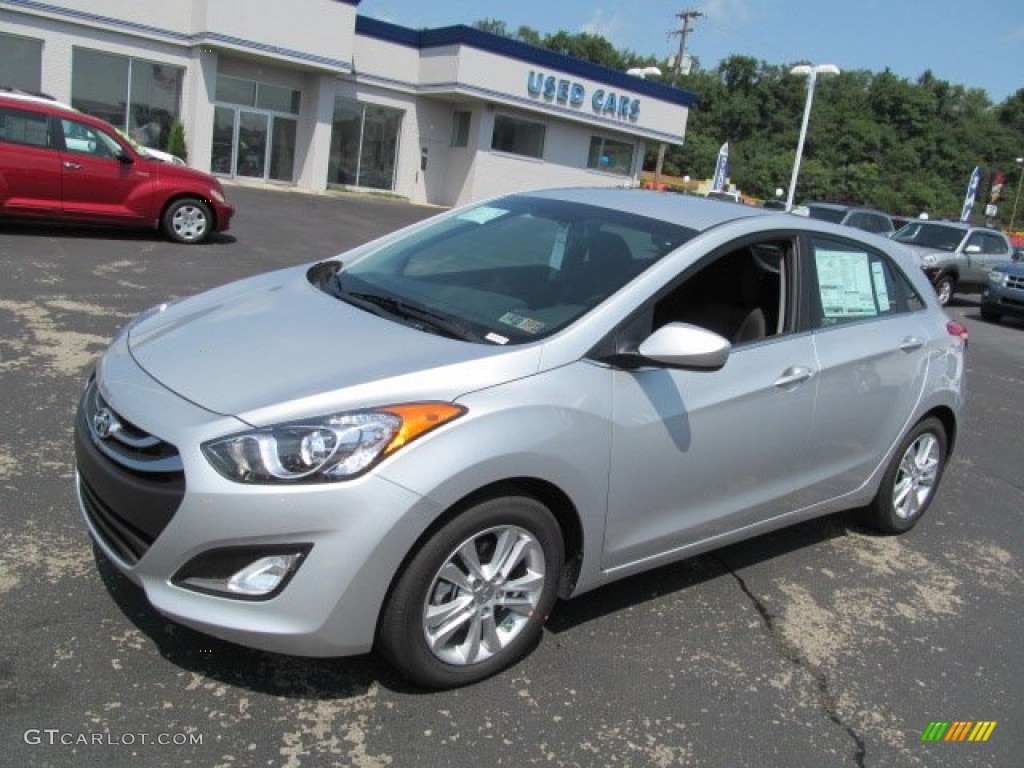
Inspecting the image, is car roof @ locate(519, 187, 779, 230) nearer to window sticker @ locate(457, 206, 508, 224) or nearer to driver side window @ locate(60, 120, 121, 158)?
window sticker @ locate(457, 206, 508, 224)

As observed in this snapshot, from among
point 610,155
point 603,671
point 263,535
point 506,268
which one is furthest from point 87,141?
point 610,155

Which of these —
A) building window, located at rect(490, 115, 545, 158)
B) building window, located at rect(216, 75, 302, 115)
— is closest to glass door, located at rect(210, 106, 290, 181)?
building window, located at rect(216, 75, 302, 115)

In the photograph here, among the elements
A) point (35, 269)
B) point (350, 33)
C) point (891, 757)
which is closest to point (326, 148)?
point (350, 33)

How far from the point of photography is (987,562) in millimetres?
4750

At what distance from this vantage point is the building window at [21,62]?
70.2ft

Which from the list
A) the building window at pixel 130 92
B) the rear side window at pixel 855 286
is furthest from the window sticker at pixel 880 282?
the building window at pixel 130 92

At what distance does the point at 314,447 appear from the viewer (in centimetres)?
261

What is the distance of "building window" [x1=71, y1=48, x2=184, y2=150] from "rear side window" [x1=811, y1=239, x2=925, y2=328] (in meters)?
22.5

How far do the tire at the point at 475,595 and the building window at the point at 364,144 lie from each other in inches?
1013

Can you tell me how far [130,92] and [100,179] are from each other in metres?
13.6

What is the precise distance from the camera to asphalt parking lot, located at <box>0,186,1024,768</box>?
267cm

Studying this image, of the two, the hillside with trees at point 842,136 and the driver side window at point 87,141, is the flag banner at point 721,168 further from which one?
the hillside with trees at point 842,136

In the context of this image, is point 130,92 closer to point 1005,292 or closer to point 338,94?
point 338,94

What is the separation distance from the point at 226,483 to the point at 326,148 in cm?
2517
